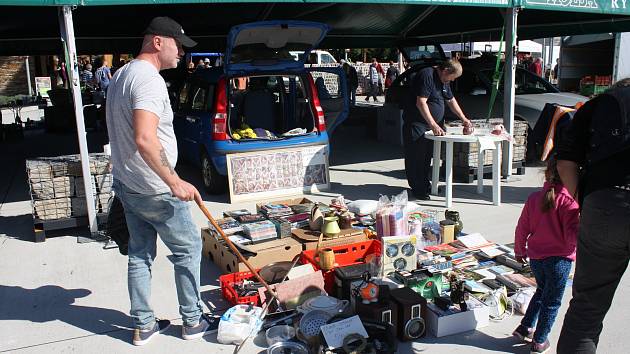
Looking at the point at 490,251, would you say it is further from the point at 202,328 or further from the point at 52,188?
the point at 52,188

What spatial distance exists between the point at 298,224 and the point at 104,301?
5.94ft

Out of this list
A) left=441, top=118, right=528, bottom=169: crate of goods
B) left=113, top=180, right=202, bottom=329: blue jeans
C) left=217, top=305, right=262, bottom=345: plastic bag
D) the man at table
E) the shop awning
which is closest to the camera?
left=113, top=180, right=202, bottom=329: blue jeans

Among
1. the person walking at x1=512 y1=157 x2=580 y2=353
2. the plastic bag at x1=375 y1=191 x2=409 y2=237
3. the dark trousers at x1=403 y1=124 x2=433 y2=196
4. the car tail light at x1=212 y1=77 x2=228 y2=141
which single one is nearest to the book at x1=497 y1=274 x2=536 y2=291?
the person walking at x1=512 y1=157 x2=580 y2=353

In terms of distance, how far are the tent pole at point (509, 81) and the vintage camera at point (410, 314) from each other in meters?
5.01

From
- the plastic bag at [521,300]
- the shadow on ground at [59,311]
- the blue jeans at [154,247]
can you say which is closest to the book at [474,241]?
the plastic bag at [521,300]

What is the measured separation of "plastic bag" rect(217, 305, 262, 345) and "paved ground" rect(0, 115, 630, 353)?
68 millimetres


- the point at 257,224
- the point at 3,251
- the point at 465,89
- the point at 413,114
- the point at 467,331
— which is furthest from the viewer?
the point at 465,89

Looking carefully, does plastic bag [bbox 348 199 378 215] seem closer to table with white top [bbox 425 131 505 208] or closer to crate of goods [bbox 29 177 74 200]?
table with white top [bbox 425 131 505 208]

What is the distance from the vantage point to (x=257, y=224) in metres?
4.97

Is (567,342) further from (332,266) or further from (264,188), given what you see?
(264,188)

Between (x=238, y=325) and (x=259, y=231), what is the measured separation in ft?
4.29

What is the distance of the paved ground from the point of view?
3629mm

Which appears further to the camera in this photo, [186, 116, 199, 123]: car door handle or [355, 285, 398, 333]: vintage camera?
[186, 116, 199, 123]: car door handle

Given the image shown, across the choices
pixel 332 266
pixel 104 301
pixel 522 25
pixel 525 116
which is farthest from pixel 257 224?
pixel 522 25
